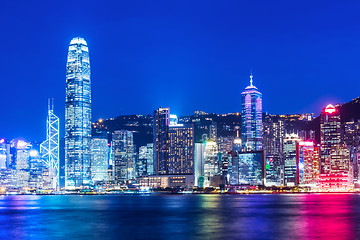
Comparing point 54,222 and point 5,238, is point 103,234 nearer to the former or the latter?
point 5,238

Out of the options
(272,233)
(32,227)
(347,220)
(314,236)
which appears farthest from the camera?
(347,220)

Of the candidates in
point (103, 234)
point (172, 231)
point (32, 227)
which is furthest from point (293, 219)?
point (32, 227)

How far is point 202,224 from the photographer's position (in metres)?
91.0

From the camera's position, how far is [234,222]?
307 feet

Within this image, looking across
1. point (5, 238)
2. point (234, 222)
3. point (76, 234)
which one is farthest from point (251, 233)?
point (5, 238)

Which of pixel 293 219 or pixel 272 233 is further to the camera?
pixel 293 219

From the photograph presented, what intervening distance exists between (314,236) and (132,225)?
1172 inches

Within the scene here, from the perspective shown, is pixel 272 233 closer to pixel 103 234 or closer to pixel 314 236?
pixel 314 236

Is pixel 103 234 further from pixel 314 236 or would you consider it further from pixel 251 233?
pixel 314 236

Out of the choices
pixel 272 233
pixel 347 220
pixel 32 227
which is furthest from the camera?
pixel 347 220

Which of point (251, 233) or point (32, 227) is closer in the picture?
point (251, 233)

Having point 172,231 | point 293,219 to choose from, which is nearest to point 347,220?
point 293,219

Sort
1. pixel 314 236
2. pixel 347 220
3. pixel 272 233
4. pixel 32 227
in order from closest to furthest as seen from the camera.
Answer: pixel 314 236 → pixel 272 233 → pixel 32 227 → pixel 347 220

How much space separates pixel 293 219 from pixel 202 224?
681 inches
